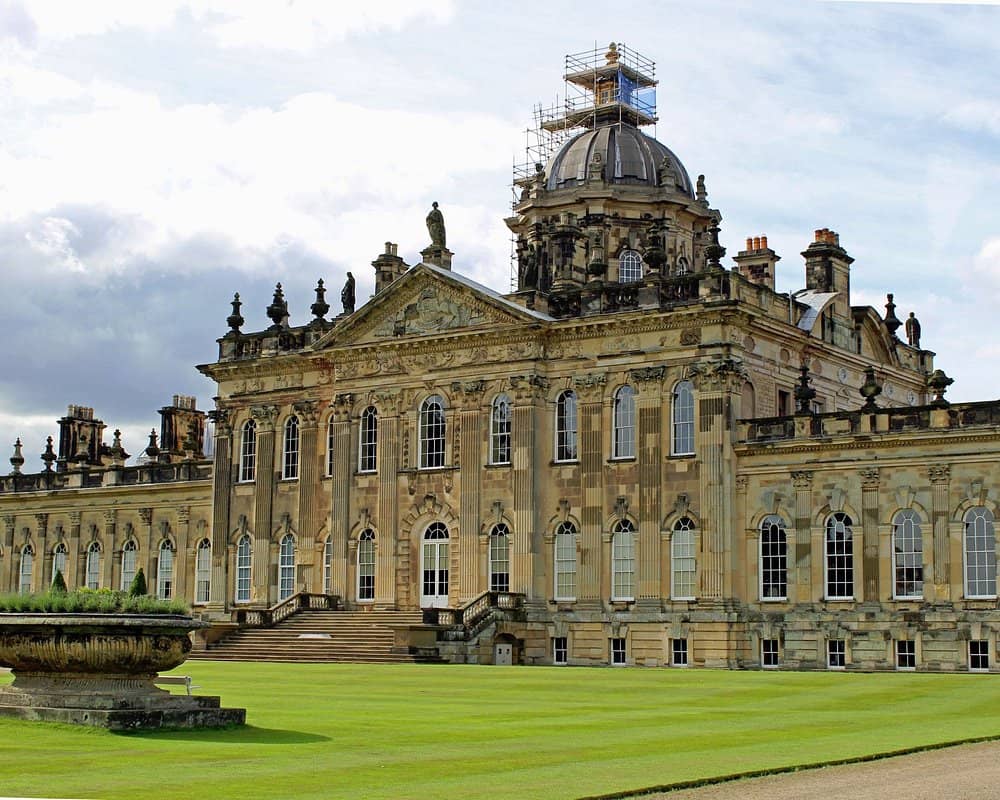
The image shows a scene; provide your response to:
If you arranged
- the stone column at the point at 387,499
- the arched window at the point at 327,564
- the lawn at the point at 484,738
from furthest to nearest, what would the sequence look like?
the arched window at the point at 327,564, the stone column at the point at 387,499, the lawn at the point at 484,738

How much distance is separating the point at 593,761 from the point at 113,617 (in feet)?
19.0

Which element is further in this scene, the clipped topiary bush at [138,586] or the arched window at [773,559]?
the arched window at [773,559]

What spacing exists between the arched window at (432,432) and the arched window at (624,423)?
20.1 feet

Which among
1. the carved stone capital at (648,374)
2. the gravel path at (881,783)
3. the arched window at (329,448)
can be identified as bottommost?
the gravel path at (881,783)

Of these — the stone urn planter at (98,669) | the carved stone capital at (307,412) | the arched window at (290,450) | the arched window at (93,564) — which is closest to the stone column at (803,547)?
the carved stone capital at (307,412)

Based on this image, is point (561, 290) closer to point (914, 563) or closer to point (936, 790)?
point (914, 563)

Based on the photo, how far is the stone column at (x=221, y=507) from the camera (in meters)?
57.1

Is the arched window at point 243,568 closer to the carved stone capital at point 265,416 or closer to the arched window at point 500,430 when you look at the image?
the carved stone capital at point 265,416

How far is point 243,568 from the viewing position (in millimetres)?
56844

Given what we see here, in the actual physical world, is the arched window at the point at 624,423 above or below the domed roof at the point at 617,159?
below

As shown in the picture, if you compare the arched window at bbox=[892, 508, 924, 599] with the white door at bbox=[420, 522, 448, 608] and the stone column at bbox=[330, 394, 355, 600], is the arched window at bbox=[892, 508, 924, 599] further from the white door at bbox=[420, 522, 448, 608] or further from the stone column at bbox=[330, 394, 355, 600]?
the stone column at bbox=[330, 394, 355, 600]

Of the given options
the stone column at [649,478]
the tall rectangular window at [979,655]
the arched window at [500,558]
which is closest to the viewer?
the tall rectangular window at [979,655]

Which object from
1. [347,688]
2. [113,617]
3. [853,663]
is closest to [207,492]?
[853,663]

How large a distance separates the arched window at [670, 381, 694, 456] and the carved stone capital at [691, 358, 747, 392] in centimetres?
52
